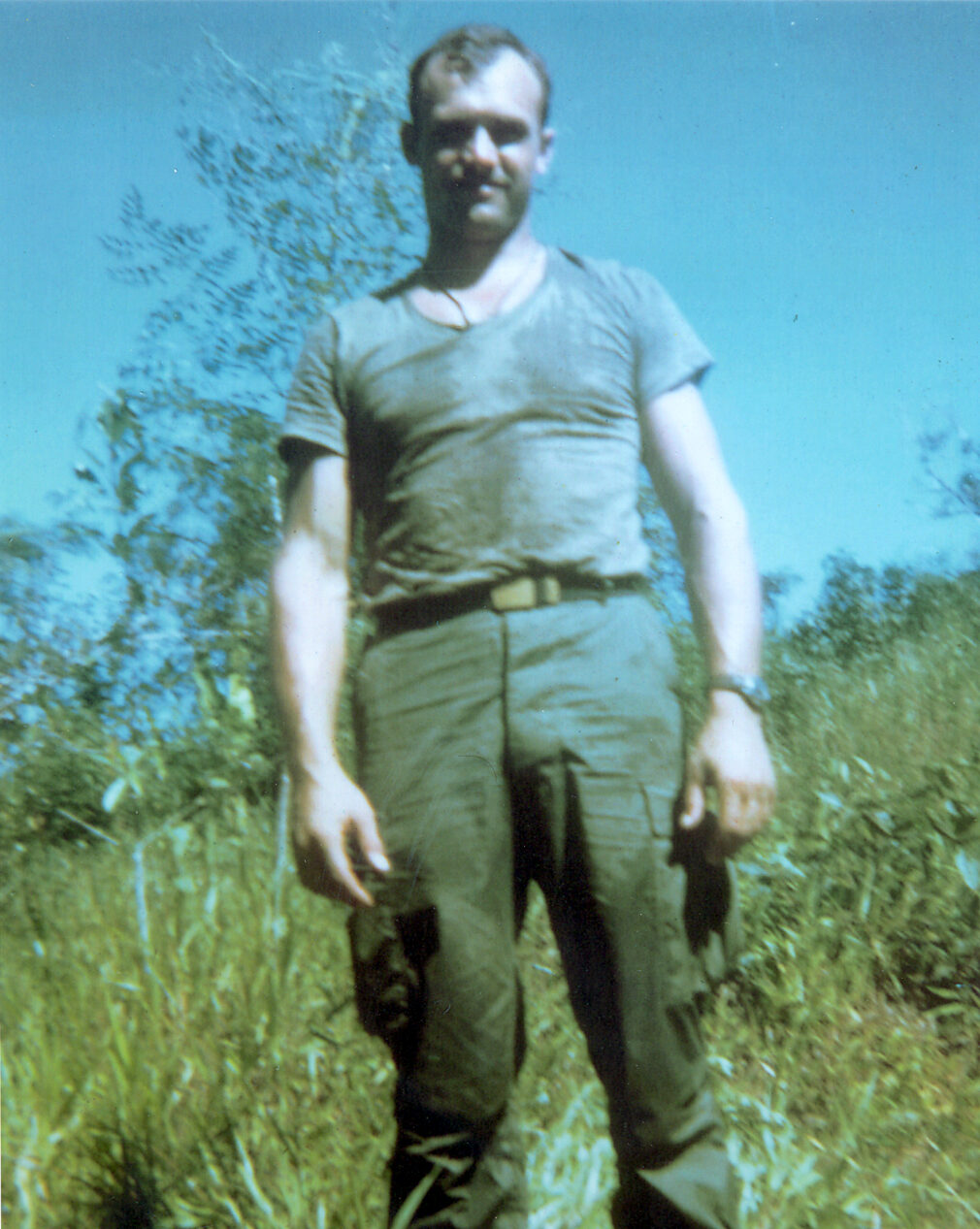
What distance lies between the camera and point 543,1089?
1782mm

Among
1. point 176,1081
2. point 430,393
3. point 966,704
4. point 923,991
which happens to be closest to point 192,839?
point 176,1081

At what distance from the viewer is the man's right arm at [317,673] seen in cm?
126

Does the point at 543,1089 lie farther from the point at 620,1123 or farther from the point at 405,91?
the point at 405,91

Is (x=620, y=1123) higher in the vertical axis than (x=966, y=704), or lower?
lower

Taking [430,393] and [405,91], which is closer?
[430,393]

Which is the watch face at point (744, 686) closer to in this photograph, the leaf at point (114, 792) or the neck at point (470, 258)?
the neck at point (470, 258)

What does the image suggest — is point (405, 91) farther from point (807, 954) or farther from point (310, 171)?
point (807, 954)

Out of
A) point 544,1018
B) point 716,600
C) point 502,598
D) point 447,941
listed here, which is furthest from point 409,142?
point 544,1018

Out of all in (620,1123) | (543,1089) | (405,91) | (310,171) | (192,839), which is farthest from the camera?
(310,171)

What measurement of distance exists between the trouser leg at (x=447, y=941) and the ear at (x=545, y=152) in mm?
732

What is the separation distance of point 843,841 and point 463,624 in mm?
1362

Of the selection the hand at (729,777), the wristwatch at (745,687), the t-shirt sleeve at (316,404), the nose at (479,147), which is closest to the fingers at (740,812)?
the hand at (729,777)

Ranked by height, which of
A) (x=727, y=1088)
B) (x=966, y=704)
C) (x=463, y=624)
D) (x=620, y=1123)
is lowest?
(x=727, y=1088)

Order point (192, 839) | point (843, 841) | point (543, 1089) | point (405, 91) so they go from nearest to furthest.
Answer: point (405, 91) < point (543, 1089) < point (192, 839) < point (843, 841)
